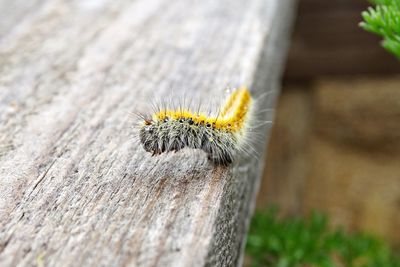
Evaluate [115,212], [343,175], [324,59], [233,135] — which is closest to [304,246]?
[233,135]

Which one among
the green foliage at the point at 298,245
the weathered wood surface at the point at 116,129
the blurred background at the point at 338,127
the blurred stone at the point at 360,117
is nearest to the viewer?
the weathered wood surface at the point at 116,129

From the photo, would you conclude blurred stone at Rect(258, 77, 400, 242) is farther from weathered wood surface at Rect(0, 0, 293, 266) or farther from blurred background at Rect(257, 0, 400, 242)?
weathered wood surface at Rect(0, 0, 293, 266)

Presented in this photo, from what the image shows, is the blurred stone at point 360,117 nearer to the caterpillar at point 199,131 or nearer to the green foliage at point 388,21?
the green foliage at point 388,21

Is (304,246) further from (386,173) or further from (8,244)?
(386,173)

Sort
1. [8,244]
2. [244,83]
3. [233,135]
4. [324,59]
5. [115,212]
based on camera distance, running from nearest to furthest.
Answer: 1. [8,244]
2. [115,212]
3. [233,135]
4. [244,83]
5. [324,59]

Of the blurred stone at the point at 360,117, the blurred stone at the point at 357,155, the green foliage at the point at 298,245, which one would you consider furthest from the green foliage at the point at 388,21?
the blurred stone at the point at 360,117
